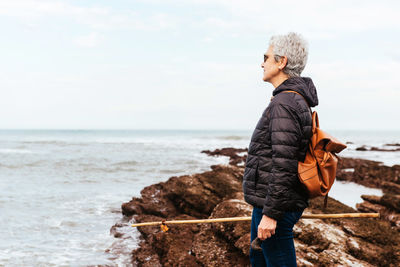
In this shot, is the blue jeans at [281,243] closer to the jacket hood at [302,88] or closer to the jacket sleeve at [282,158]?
the jacket sleeve at [282,158]

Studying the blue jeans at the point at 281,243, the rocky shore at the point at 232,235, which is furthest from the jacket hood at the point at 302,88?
the rocky shore at the point at 232,235

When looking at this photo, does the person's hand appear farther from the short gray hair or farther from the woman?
the short gray hair

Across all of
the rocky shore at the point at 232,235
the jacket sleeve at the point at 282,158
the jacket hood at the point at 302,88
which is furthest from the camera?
the rocky shore at the point at 232,235

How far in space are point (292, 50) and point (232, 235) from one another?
3.00 m

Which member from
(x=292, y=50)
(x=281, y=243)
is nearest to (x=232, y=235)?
(x=281, y=243)

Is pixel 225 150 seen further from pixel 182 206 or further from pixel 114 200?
pixel 182 206

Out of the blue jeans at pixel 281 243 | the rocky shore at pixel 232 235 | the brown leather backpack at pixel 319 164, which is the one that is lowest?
the rocky shore at pixel 232 235

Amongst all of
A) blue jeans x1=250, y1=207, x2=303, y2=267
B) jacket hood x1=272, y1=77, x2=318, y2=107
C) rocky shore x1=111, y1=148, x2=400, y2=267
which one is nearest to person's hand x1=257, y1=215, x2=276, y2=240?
blue jeans x1=250, y1=207, x2=303, y2=267

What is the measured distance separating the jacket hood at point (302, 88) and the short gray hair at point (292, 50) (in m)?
0.08

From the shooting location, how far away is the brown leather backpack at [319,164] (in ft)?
7.72

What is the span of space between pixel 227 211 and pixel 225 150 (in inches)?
1204

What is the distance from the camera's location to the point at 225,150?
35.7m

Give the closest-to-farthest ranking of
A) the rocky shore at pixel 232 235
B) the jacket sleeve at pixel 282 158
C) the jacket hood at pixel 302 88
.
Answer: the jacket sleeve at pixel 282 158 → the jacket hood at pixel 302 88 → the rocky shore at pixel 232 235

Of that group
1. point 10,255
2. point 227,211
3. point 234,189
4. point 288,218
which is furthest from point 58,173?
point 288,218
